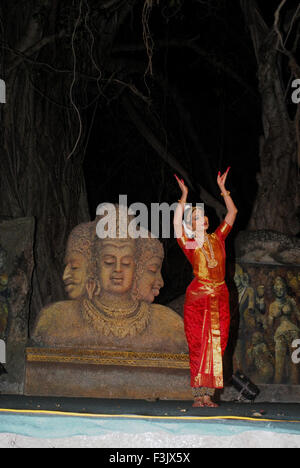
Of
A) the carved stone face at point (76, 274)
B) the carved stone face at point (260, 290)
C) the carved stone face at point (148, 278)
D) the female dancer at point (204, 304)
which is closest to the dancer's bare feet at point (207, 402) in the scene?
the female dancer at point (204, 304)

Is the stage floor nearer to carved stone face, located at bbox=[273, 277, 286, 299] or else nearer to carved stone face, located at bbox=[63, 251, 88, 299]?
carved stone face, located at bbox=[63, 251, 88, 299]

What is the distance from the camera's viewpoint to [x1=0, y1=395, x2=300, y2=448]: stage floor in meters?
4.50

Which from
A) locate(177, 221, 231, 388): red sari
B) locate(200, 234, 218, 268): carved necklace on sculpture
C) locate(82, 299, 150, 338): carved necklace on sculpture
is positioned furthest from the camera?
locate(82, 299, 150, 338): carved necklace on sculpture

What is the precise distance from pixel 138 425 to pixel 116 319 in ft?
6.47

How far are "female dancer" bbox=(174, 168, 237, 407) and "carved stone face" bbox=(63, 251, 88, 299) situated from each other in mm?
1073

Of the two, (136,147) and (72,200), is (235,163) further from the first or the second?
(72,200)

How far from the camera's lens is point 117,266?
6.70 m

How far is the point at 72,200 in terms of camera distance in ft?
28.9

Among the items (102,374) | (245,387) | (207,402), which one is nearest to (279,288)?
(245,387)

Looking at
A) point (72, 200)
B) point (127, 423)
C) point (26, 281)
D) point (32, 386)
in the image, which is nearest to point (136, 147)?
point (72, 200)

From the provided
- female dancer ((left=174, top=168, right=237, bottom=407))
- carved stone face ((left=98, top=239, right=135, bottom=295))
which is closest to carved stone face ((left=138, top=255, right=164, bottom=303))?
carved stone face ((left=98, top=239, right=135, bottom=295))

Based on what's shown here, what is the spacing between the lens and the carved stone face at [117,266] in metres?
6.71

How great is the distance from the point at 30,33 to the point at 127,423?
493cm

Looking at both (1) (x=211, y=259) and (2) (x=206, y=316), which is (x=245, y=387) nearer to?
(2) (x=206, y=316)
